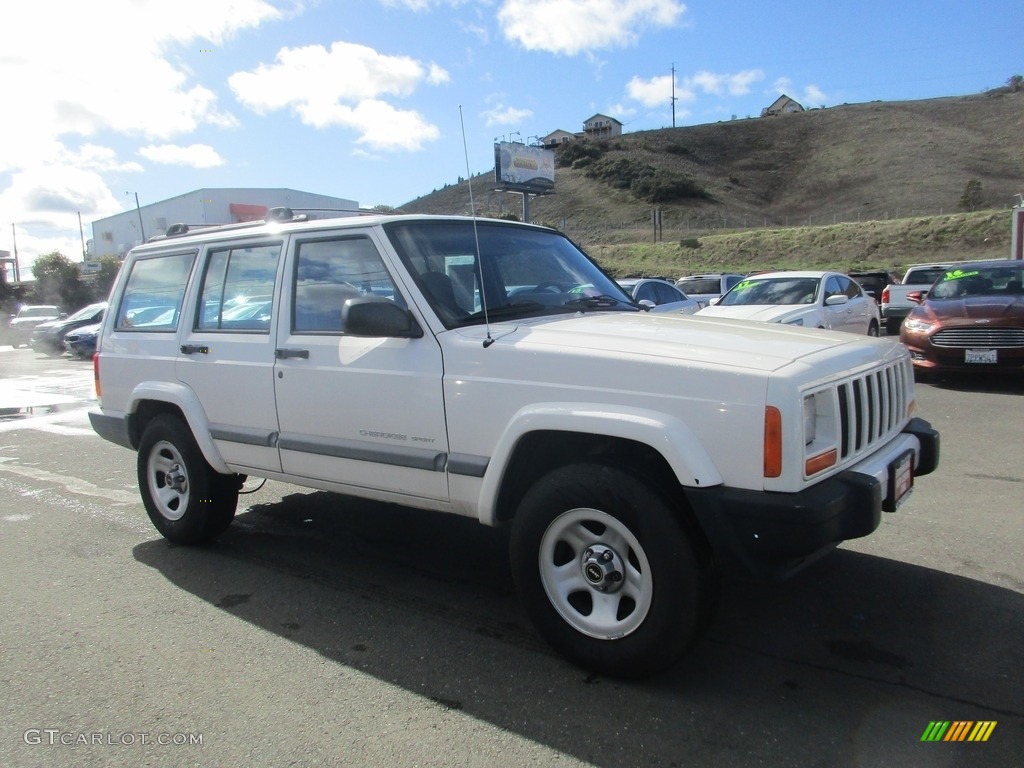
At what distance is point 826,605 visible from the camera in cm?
385

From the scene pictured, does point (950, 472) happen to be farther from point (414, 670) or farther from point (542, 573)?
point (414, 670)

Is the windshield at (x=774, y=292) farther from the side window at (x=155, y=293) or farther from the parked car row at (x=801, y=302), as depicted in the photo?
the side window at (x=155, y=293)

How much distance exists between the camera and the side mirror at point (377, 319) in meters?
3.50

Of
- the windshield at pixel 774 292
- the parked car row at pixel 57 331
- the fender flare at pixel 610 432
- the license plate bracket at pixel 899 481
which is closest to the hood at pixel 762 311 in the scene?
the windshield at pixel 774 292

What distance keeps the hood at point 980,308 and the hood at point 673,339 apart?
7.06 metres

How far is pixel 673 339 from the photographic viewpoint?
3334 millimetres

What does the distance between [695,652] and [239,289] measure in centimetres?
320

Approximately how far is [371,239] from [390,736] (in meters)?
2.32

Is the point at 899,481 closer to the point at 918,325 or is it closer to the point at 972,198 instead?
the point at 918,325

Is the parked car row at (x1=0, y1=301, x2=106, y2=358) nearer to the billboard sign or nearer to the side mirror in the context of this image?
the side mirror

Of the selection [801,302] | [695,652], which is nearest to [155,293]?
[695,652]

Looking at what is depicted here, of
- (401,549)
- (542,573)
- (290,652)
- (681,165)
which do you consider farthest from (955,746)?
(681,165)

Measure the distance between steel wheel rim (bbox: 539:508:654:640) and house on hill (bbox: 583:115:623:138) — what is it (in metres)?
130

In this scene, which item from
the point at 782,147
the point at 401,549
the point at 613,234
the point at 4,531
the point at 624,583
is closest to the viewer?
the point at 624,583
